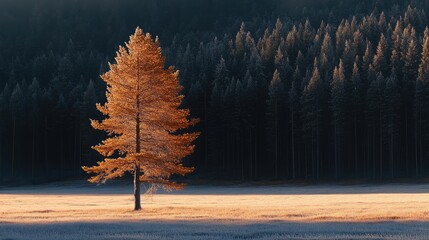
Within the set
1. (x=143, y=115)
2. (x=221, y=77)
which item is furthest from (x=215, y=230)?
(x=221, y=77)

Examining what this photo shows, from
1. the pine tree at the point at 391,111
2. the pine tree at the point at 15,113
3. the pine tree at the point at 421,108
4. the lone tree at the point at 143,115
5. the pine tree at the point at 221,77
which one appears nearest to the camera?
the lone tree at the point at 143,115

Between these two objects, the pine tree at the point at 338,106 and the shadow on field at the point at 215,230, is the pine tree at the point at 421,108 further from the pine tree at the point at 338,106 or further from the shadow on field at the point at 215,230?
the shadow on field at the point at 215,230

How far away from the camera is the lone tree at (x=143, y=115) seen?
35.9 metres

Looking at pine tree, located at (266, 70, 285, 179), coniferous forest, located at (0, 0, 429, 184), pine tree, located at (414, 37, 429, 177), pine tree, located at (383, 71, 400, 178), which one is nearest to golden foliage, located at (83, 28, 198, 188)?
coniferous forest, located at (0, 0, 429, 184)

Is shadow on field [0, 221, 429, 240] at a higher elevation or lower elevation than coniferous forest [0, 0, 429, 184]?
lower

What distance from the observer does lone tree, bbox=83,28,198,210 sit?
3588cm

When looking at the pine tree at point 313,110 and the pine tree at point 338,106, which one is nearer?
the pine tree at point 338,106

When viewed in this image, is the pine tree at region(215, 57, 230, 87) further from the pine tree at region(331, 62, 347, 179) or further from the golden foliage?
the golden foliage

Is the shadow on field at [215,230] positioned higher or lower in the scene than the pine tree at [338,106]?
lower

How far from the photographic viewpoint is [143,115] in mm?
36469

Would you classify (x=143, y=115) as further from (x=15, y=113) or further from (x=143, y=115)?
(x=15, y=113)

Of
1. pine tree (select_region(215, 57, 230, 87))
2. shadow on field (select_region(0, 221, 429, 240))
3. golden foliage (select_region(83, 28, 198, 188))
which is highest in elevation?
pine tree (select_region(215, 57, 230, 87))

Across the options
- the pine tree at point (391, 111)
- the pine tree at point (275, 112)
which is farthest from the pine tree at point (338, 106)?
the pine tree at point (275, 112)

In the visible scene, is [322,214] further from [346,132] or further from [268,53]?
[268,53]
